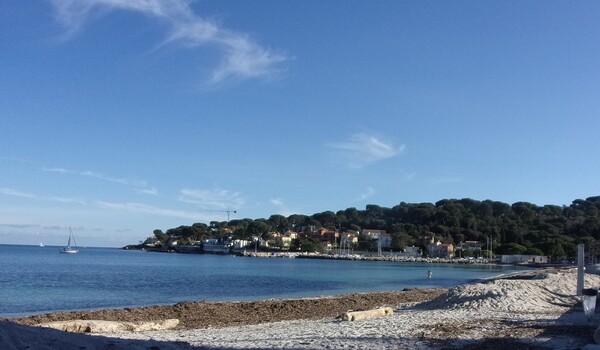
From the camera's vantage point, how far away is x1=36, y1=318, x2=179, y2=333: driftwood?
16391mm

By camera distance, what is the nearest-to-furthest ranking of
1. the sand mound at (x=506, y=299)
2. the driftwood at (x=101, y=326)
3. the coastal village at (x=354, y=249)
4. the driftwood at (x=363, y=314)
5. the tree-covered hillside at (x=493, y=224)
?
the driftwood at (x=101, y=326) < the driftwood at (x=363, y=314) < the sand mound at (x=506, y=299) < the tree-covered hillside at (x=493, y=224) < the coastal village at (x=354, y=249)

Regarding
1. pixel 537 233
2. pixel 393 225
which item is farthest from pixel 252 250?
pixel 537 233

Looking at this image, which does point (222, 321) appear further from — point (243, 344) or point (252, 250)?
point (252, 250)

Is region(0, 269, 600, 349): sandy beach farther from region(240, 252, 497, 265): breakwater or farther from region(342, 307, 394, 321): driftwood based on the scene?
region(240, 252, 497, 265): breakwater

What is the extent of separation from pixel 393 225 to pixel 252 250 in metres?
45.8

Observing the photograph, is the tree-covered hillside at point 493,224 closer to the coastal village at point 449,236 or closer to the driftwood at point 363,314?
the coastal village at point 449,236

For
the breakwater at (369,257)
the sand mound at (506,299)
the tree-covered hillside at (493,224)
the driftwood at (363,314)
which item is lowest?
the breakwater at (369,257)

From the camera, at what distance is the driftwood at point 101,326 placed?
1639 centimetres

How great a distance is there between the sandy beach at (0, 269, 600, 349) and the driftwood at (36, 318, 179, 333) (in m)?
0.71

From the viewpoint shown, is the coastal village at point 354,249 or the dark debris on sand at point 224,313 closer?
the dark debris on sand at point 224,313

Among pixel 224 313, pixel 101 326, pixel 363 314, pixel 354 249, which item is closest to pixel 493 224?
pixel 354 249

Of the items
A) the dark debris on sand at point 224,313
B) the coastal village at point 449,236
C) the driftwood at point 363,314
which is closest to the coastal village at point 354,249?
the coastal village at point 449,236

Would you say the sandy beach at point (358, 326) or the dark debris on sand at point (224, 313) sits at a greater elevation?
the sandy beach at point (358, 326)

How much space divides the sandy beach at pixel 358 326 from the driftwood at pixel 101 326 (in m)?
0.71
